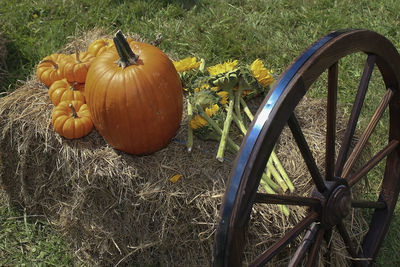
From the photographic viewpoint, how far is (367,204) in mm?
2543

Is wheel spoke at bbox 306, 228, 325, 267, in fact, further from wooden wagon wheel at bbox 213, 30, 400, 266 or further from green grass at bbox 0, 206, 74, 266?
green grass at bbox 0, 206, 74, 266

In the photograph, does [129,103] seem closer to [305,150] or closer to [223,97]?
[223,97]

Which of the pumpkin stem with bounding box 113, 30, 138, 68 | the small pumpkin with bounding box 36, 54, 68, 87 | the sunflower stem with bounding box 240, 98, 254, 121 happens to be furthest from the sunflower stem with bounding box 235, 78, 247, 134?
the small pumpkin with bounding box 36, 54, 68, 87

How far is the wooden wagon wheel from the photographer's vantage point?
1.65 metres

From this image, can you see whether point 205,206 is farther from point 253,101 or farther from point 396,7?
point 396,7

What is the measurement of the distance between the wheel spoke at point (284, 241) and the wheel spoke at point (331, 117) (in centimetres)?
21

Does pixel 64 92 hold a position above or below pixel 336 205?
below

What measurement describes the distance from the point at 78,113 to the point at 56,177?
46cm

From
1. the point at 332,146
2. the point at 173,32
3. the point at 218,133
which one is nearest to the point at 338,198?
the point at 332,146

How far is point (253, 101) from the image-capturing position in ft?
10.4

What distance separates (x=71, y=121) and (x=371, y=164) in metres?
1.65

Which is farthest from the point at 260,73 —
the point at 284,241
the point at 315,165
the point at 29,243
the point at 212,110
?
the point at 29,243

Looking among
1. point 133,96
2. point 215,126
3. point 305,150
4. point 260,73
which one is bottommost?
point 215,126

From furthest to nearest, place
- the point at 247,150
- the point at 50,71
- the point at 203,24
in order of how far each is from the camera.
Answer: the point at 203,24
the point at 50,71
the point at 247,150
